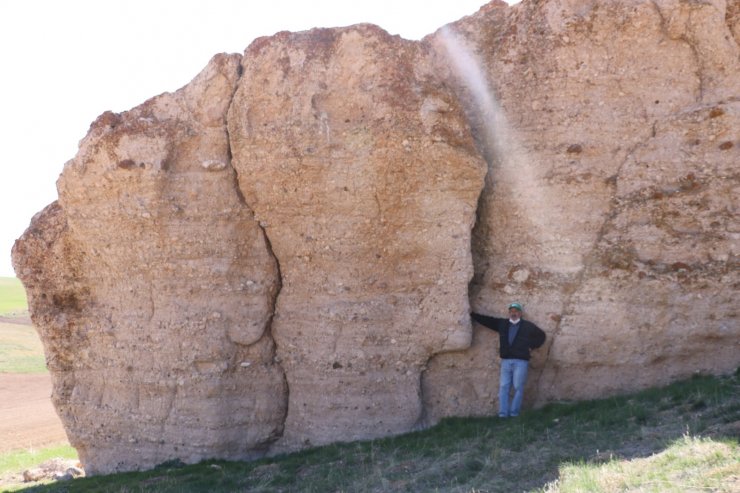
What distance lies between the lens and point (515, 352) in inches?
405

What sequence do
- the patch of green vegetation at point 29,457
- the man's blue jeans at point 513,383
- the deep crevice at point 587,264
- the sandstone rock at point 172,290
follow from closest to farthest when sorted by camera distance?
the man's blue jeans at point 513,383, the deep crevice at point 587,264, the sandstone rock at point 172,290, the patch of green vegetation at point 29,457

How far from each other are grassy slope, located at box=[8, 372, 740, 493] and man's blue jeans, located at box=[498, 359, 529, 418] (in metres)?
0.27

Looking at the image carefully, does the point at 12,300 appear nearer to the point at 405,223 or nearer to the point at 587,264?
the point at 405,223

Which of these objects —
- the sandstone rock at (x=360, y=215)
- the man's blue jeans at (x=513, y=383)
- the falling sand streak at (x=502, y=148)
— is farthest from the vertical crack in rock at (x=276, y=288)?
the falling sand streak at (x=502, y=148)

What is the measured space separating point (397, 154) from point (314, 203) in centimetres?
139

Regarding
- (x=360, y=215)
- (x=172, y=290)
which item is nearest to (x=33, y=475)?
(x=172, y=290)

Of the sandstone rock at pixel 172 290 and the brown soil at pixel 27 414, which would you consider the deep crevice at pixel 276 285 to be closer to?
the sandstone rock at pixel 172 290

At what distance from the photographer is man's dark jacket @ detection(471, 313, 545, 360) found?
10.2 metres

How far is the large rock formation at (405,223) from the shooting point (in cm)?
1034

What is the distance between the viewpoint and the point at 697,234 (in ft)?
33.4

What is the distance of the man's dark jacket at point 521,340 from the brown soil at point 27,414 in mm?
14009

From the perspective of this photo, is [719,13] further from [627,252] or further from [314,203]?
[314,203]

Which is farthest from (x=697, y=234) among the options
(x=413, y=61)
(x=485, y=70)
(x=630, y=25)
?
(x=413, y=61)

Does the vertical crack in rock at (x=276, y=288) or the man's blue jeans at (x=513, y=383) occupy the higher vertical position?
the vertical crack in rock at (x=276, y=288)
